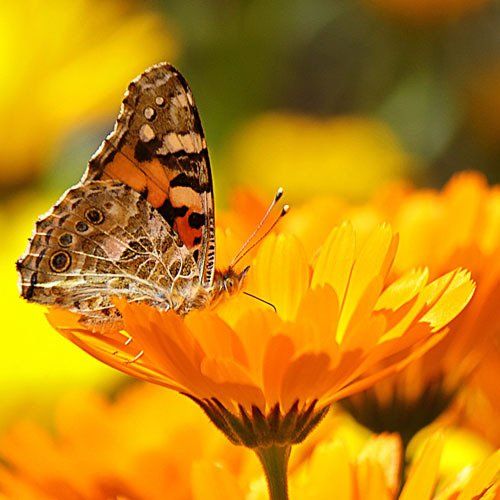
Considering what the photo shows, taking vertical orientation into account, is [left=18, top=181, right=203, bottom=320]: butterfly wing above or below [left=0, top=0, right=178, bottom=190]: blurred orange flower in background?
below

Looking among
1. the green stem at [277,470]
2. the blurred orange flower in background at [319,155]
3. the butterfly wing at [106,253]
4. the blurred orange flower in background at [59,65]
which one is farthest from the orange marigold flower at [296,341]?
the blurred orange flower in background at [319,155]

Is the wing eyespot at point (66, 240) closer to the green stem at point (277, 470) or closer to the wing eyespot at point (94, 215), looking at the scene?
the wing eyespot at point (94, 215)

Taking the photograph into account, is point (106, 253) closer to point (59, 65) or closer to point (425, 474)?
point (425, 474)

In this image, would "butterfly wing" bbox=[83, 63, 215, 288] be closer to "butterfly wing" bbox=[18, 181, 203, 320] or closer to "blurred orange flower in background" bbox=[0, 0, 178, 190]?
"butterfly wing" bbox=[18, 181, 203, 320]

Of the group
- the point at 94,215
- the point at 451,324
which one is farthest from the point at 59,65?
the point at 451,324

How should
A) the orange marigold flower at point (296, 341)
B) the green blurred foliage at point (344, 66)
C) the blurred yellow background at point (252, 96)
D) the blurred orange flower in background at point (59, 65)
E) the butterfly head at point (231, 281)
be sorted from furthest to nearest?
the green blurred foliage at point (344, 66) → the blurred orange flower in background at point (59, 65) → the blurred yellow background at point (252, 96) → the butterfly head at point (231, 281) → the orange marigold flower at point (296, 341)

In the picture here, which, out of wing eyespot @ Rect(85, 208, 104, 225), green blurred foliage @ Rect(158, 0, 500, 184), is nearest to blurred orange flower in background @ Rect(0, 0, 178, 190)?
green blurred foliage @ Rect(158, 0, 500, 184)

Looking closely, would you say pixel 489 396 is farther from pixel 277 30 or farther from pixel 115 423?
pixel 277 30
